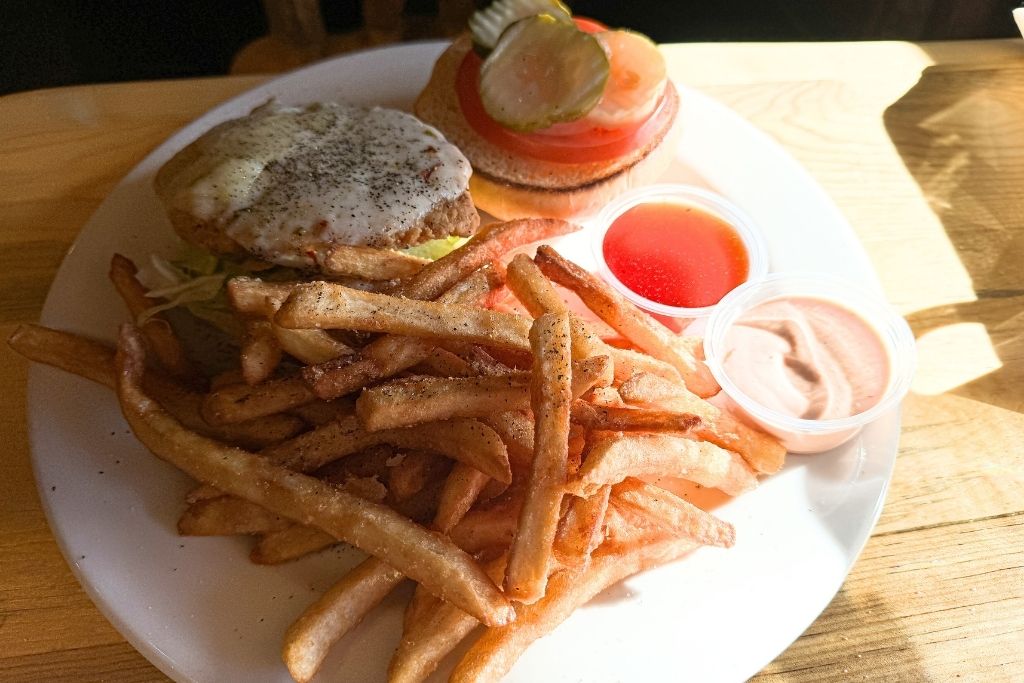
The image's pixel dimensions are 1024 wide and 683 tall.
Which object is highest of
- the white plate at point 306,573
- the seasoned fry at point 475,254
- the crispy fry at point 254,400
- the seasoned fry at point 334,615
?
the seasoned fry at point 475,254

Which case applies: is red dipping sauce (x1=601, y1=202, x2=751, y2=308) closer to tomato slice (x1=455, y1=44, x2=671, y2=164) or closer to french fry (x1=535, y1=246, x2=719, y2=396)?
tomato slice (x1=455, y1=44, x2=671, y2=164)

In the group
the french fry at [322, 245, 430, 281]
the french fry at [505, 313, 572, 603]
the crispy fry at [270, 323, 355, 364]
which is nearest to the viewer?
the french fry at [505, 313, 572, 603]

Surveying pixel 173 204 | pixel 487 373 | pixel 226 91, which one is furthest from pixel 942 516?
pixel 226 91

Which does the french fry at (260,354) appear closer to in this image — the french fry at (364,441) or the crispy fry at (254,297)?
the crispy fry at (254,297)

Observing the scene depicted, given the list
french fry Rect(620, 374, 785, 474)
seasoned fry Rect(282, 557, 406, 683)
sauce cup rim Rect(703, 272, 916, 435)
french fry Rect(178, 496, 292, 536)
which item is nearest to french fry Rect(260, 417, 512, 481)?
french fry Rect(178, 496, 292, 536)

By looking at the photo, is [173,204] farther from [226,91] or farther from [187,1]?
[187,1]

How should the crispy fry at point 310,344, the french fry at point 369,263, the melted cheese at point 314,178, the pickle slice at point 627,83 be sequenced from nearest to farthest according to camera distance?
the crispy fry at point 310,344, the french fry at point 369,263, the melted cheese at point 314,178, the pickle slice at point 627,83

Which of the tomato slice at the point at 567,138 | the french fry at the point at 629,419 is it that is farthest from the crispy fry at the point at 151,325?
the tomato slice at the point at 567,138
